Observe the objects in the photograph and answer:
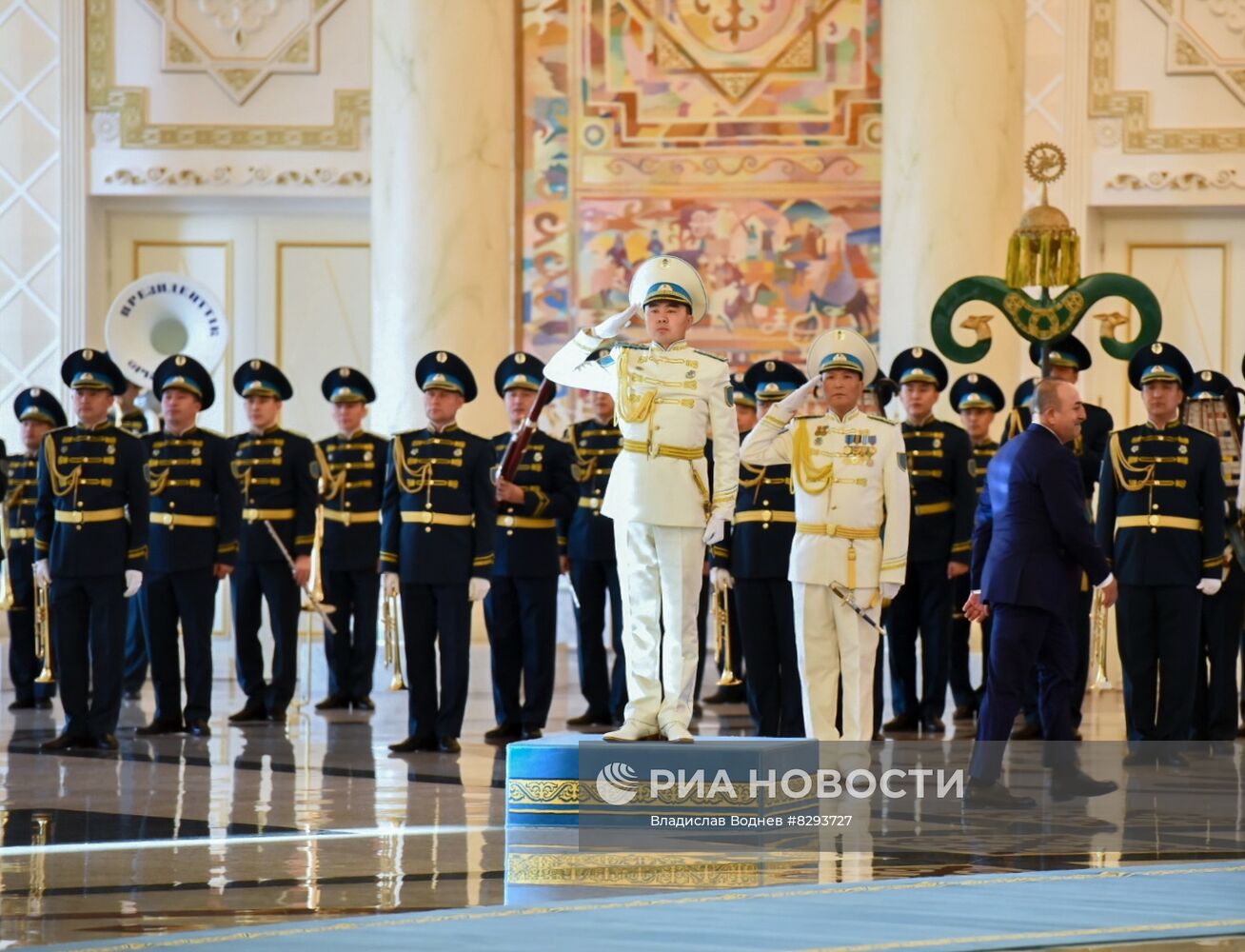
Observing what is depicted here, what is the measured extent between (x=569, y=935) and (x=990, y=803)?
2702 mm

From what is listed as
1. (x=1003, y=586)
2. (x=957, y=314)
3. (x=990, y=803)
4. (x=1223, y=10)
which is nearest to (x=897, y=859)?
(x=990, y=803)

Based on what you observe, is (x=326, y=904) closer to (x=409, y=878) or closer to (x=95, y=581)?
(x=409, y=878)

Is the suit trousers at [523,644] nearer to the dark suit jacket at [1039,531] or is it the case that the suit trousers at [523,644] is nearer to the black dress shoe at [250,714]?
the black dress shoe at [250,714]

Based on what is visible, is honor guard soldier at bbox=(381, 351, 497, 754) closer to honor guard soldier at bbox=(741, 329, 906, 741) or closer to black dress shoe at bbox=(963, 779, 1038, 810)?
honor guard soldier at bbox=(741, 329, 906, 741)

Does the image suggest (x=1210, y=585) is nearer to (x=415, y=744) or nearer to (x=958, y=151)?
(x=958, y=151)

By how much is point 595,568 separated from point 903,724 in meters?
1.68

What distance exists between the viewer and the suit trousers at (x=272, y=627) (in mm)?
10656

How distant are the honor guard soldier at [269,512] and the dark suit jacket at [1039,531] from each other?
13.4 ft

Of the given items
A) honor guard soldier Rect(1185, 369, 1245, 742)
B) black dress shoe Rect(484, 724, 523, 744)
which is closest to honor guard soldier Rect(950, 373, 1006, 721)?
honor guard soldier Rect(1185, 369, 1245, 742)

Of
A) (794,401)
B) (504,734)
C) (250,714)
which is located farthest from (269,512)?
(794,401)

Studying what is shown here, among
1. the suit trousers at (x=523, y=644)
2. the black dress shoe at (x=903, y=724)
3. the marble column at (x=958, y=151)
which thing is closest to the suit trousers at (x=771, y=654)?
the black dress shoe at (x=903, y=724)

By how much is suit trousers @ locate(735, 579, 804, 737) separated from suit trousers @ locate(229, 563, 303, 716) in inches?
99.5

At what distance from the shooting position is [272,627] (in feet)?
35.8

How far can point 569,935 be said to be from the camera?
4.98m
